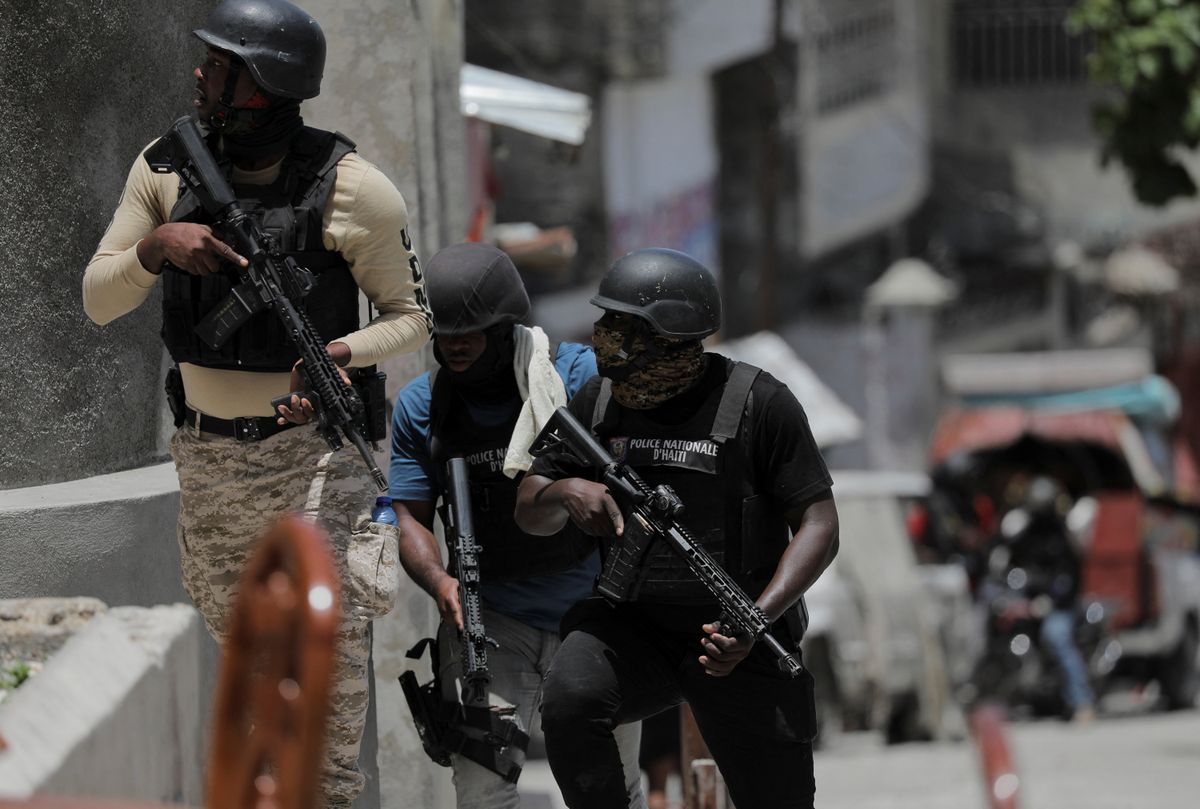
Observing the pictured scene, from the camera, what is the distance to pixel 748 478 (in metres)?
4.09

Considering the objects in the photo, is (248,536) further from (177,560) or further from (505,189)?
(505,189)

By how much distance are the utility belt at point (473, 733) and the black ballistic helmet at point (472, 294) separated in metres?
0.81

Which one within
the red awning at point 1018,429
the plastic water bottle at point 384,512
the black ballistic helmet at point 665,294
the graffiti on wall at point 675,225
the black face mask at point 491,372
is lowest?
Answer: the red awning at point 1018,429

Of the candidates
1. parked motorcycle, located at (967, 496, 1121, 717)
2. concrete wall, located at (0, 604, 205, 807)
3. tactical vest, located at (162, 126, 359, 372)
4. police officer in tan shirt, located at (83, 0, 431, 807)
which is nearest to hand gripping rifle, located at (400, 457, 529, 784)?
police officer in tan shirt, located at (83, 0, 431, 807)

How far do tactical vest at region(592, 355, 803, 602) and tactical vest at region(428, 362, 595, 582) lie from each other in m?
0.42

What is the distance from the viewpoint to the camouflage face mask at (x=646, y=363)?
410 centimetres

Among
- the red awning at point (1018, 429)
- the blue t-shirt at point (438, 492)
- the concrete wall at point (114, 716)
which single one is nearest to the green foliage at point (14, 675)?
the concrete wall at point (114, 716)

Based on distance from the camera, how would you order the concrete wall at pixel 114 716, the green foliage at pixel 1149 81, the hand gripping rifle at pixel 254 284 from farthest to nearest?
1. the green foliage at pixel 1149 81
2. the hand gripping rifle at pixel 254 284
3. the concrete wall at pixel 114 716

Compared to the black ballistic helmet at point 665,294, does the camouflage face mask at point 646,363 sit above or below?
below

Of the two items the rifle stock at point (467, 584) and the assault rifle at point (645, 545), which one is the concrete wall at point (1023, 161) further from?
the assault rifle at point (645, 545)

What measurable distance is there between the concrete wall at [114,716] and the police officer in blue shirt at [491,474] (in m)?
0.72

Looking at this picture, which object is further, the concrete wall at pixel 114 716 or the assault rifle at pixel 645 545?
the assault rifle at pixel 645 545

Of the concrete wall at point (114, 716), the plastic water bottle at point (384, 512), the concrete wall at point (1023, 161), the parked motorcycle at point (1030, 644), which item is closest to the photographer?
the concrete wall at point (114, 716)

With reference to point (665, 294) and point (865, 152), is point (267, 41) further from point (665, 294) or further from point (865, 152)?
point (865, 152)
